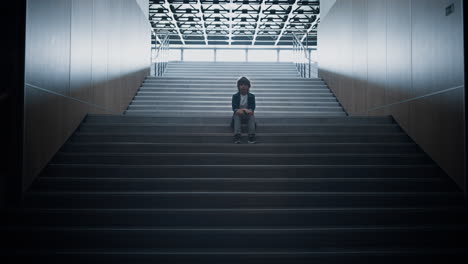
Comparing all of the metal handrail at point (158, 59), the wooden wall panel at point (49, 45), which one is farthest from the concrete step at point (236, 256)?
the metal handrail at point (158, 59)

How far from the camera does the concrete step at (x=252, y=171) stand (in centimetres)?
485

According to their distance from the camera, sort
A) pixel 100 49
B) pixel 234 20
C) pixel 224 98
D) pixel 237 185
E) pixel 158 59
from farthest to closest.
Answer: pixel 234 20
pixel 158 59
pixel 224 98
pixel 100 49
pixel 237 185

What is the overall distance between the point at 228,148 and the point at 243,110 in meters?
0.67

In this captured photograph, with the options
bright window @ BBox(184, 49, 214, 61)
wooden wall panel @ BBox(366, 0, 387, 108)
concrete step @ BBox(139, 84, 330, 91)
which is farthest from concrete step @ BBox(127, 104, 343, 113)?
bright window @ BBox(184, 49, 214, 61)

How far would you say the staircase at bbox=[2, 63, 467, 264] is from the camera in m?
3.76

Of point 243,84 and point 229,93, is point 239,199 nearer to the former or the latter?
point 243,84

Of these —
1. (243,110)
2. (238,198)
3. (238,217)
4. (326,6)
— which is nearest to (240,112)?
(243,110)

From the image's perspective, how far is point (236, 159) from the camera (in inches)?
204

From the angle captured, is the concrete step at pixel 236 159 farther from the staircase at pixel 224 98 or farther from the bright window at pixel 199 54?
the bright window at pixel 199 54

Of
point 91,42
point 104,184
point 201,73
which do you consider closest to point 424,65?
point 104,184

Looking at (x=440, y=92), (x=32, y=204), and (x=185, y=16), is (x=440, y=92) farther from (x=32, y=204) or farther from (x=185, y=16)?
(x=185, y=16)

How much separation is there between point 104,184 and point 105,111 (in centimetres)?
302

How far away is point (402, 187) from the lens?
4.59 meters

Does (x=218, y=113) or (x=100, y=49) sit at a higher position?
(x=100, y=49)
